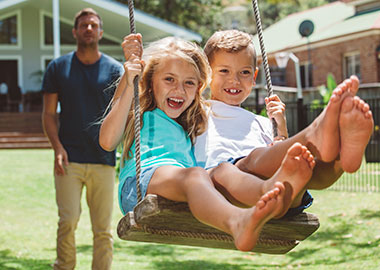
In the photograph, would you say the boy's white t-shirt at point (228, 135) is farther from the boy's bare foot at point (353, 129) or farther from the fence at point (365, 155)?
the fence at point (365, 155)

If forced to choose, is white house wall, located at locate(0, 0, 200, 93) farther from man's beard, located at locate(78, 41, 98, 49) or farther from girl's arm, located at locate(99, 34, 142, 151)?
girl's arm, located at locate(99, 34, 142, 151)

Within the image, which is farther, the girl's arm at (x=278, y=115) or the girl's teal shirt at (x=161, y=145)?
the girl's arm at (x=278, y=115)

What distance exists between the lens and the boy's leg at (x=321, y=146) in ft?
6.94

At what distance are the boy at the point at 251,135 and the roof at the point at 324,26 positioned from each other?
15137mm

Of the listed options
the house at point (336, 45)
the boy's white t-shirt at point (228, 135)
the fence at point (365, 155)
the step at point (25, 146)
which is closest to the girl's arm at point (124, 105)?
the boy's white t-shirt at point (228, 135)

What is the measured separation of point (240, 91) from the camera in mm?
3211

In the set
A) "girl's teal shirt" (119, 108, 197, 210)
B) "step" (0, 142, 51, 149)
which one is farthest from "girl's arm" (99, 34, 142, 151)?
"step" (0, 142, 51, 149)

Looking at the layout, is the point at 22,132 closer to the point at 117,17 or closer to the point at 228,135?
the point at 117,17

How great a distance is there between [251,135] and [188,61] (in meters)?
0.50

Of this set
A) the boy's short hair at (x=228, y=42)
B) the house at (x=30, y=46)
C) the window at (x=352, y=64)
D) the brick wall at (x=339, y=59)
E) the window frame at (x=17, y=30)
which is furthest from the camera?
the window frame at (x=17, y=30)

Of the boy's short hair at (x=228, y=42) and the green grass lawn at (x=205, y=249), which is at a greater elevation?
the boy's short hair at (x=228, y=42)

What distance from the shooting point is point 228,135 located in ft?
9.84

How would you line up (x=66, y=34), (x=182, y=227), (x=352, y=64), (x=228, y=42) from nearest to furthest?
1. (x=182, y=227)
2. (x=228, y=42)
3. (x=352, y=64)
4. (x=66, y=34)

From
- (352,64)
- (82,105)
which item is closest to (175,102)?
(82,105)
